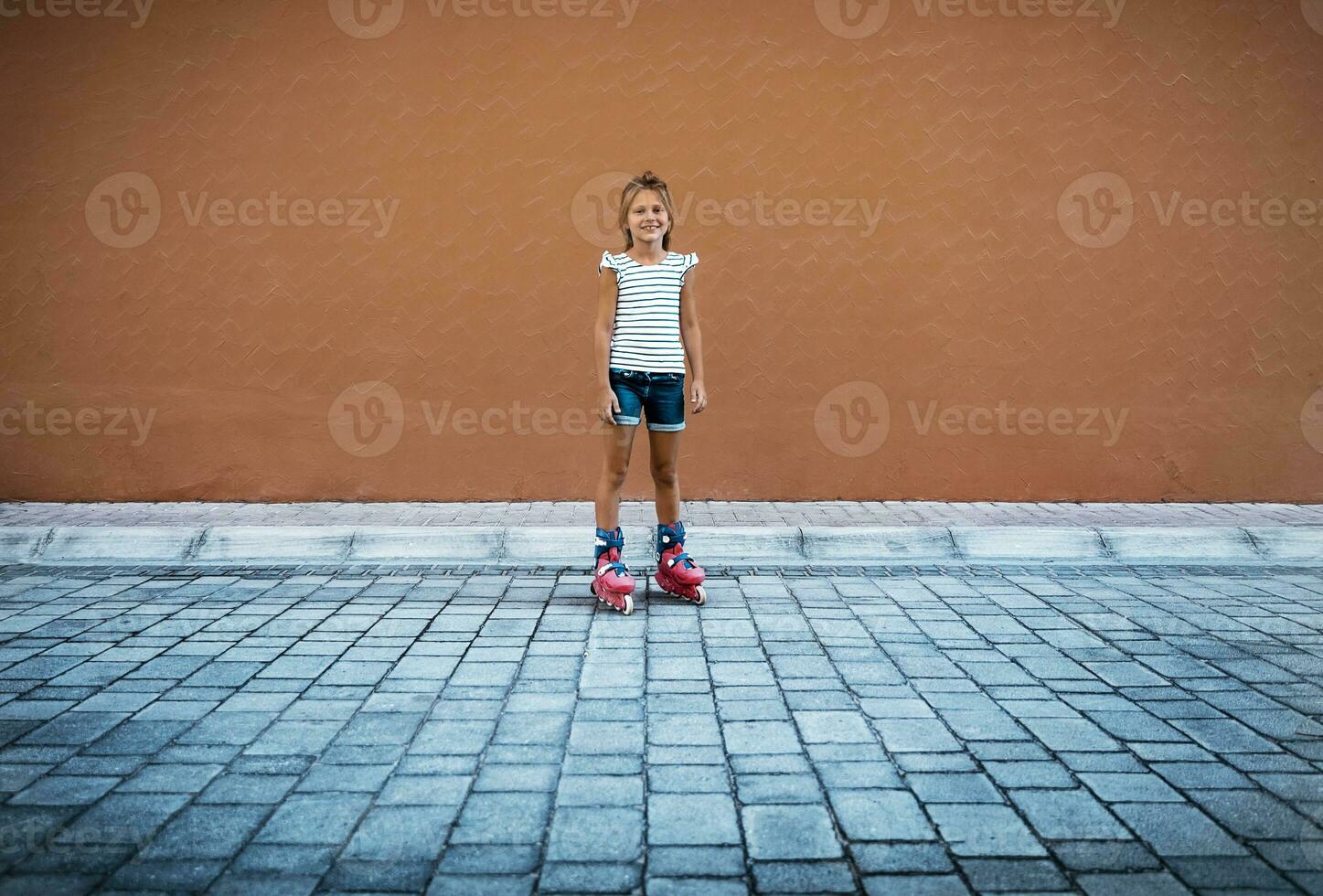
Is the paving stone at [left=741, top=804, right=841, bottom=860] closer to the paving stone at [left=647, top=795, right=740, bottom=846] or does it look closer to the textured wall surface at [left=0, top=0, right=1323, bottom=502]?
the paving stone at [left=647, top=795, right=740, bottom=846]

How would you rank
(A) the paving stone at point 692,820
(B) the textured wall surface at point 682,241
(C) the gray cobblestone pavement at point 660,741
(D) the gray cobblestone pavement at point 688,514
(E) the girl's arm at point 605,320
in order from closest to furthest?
(C) the gray cobblestone pavement at point 660,741 < (A) the paving stone at point 692,820 < (E) the girl's arm at point 605,320 < (D) the gray cobblestone pavement at point 688,514 < (B) the textured wall surface at point 682,241

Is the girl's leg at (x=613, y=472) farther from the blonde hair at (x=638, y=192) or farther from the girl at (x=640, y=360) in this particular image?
the blonde hair at (x=638, y=192)

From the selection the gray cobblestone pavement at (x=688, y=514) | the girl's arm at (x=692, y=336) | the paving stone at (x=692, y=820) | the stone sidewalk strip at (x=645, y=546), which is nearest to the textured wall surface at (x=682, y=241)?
the gray cobblestone pavement at (x=688, y=514)

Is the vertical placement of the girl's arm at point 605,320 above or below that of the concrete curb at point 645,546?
above

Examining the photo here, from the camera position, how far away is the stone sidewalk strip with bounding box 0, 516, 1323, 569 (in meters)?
5.70

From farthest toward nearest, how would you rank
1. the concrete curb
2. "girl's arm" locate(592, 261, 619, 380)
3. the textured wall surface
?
the textured wall surface → the concrete curb → "girl's arm" locate(592, 261, 619, 380)

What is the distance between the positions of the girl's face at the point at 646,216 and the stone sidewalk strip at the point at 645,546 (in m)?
1.90

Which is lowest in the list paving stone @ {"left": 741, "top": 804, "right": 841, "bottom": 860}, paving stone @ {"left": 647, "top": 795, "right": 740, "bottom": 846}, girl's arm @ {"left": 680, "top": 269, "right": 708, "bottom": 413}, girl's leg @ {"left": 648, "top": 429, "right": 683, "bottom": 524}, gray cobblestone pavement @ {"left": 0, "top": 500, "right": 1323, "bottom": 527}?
paving stone @ {"left": 741, "top": 804, "right": 841, "bottom": 860}

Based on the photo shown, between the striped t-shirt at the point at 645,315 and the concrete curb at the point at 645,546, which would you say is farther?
the concrete curb at the point at 645,546

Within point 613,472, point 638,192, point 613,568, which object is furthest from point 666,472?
point 638,192

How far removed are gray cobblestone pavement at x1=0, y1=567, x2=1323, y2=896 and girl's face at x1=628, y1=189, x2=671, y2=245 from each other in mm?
1790

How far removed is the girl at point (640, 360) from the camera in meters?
4.71

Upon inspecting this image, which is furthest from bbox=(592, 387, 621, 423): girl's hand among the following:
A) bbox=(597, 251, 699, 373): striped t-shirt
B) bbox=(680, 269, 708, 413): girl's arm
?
bbox=(680, 269, 708, 413): girl's arm

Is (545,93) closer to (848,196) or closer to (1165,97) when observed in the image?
(848,196)
